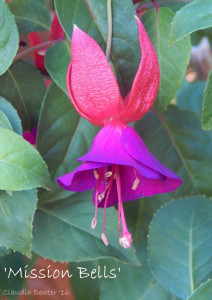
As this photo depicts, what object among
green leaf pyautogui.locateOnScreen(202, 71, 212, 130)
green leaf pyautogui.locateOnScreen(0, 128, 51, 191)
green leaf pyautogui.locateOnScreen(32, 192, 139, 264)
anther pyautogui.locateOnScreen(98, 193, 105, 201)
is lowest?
green leaf pyautogui.locateOnScreen(32, 192, 139, 264)

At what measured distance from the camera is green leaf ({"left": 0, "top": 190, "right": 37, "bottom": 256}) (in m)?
0.56

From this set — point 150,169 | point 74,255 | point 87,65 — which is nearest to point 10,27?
point 87,65

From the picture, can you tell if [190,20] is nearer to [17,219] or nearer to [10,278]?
[17,219]

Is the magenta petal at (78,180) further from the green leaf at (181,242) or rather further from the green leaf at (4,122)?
the green leaf at (181,242)

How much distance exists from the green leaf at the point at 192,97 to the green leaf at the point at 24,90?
23.1 inches

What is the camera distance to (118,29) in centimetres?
55

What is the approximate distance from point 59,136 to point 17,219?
137 millimetres

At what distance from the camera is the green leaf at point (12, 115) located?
54cm

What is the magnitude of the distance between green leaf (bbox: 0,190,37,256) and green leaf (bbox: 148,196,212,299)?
0.21 meters

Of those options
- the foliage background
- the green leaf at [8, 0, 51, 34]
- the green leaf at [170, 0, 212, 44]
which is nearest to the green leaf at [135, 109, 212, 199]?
the foliage background

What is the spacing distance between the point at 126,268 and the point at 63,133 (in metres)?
0.29

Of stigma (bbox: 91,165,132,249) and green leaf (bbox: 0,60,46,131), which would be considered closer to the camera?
stigma (bbox: 91,165,132,249)

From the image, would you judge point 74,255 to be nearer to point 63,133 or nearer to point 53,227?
point 53,227

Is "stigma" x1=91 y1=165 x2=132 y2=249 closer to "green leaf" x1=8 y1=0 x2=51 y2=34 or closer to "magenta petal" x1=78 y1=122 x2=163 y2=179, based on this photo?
"magenta petal" x1=78 y1=122 x2=163 y2=179
